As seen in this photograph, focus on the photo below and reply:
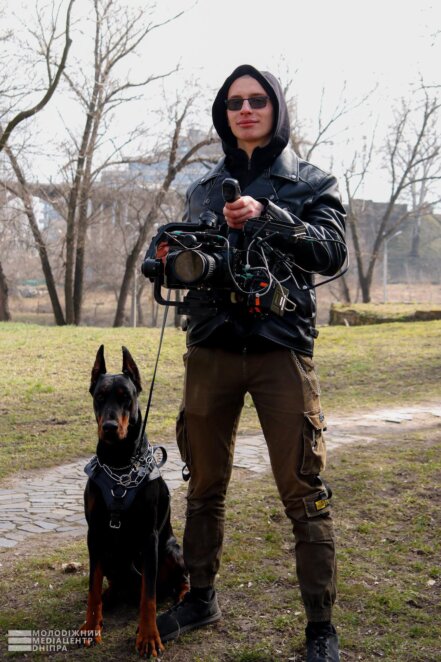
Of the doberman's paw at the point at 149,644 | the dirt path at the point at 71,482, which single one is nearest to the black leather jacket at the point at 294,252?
the doberman's paw at the point at 149,644

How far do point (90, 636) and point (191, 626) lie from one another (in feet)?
1.54

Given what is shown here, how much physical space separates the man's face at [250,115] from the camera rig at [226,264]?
0.45 metres

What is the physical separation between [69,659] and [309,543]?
118 centimetres

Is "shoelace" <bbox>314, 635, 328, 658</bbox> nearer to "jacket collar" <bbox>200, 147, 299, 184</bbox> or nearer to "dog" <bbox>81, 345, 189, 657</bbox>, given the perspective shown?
"dog" <bbox>81, 345, 189, 657</bbox>

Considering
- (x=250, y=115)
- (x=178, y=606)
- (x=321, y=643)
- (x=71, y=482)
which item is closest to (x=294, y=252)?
(x=250, y=115)

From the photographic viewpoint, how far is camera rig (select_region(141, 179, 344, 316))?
3133 mm

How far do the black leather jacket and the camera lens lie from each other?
0.20 metres

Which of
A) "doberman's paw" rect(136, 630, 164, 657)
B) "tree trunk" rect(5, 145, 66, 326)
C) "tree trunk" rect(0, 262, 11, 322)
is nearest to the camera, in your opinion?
"doberman's paw" rect(136, 630, 164, 657)

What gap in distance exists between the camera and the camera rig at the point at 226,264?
313 centimetres

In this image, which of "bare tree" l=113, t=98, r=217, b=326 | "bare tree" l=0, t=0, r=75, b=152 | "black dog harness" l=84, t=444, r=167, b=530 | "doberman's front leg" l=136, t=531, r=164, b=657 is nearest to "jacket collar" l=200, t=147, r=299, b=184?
"black dog harness" l=84, t=444, r=167, b=530

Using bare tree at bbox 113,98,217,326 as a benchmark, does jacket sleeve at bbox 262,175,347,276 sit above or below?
below

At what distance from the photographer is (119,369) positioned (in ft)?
43.0

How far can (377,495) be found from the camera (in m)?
5.99

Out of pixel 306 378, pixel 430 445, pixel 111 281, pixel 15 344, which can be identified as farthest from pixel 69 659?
pixel 111 281
